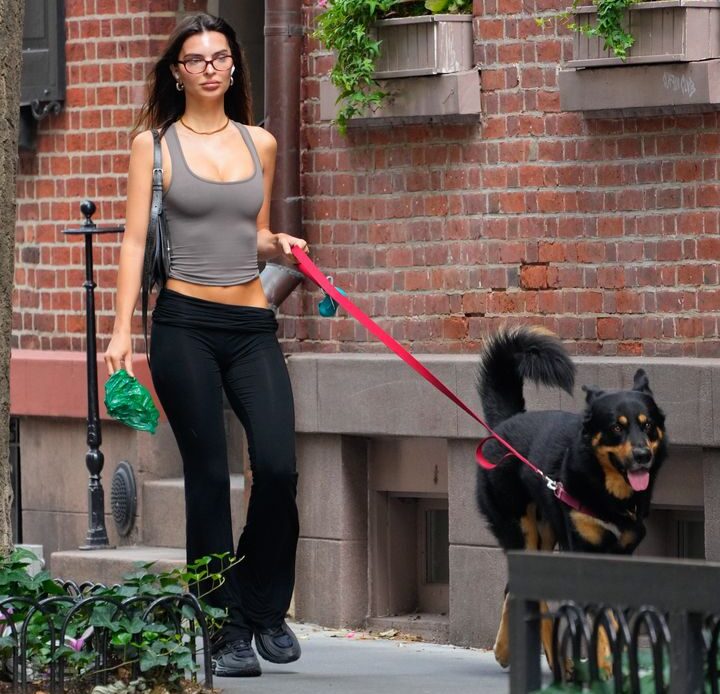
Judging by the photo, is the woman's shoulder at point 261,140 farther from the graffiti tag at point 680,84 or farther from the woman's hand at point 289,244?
the graffiti tag at point 680,84

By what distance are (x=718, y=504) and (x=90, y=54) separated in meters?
4.31

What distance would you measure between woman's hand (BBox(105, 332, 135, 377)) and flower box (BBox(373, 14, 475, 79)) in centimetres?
235

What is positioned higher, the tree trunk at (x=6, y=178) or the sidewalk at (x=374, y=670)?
the tree trunk at (x=6, y=178)

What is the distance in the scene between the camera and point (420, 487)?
29.0ft

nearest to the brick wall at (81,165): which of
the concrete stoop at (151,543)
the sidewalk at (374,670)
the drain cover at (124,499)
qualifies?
the drain cover at (124,499)

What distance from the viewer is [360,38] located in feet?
28.0

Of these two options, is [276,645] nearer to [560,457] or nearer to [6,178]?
[560,457]

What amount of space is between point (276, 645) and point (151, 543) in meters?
Answer: 3.16

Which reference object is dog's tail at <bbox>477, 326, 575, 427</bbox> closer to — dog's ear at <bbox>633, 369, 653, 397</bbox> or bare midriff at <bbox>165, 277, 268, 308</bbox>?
dog's ear at <bbox>633, 369, 653, 397</bbox>

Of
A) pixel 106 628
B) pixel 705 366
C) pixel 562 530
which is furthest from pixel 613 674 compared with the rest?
pixel 705 366

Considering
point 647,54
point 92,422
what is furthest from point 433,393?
point 92,422

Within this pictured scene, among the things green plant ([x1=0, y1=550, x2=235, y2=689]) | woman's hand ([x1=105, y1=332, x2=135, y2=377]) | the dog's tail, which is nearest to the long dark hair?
woman's hand ([x1=105, y1=332, x2=135, y2=377])

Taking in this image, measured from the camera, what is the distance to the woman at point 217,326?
6.72 metres

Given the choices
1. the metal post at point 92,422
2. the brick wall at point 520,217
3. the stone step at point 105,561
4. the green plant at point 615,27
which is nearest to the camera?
the green plant at point 615,27
